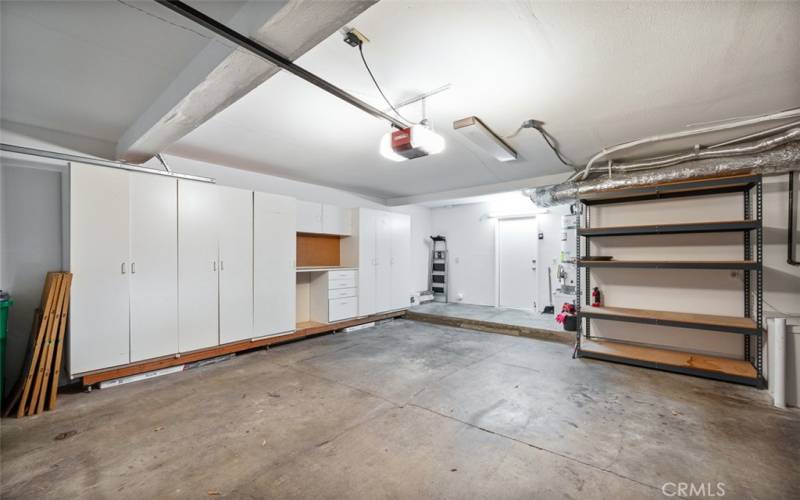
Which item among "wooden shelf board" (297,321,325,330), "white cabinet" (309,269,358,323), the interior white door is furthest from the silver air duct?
"wooden shelf board" (297,321,325,330)

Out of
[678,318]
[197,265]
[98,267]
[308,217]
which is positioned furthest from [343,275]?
[678,318]

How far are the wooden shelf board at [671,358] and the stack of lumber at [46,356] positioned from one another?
5.15m

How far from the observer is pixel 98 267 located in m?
2.88

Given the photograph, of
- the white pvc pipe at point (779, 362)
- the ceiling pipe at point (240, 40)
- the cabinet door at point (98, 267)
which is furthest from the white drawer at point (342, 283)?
the white pvc pipe at point (779, 362)

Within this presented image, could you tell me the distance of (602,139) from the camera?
10.8ft

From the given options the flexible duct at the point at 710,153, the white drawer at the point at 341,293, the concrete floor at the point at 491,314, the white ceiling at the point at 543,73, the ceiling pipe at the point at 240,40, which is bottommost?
the concrete floor at the point at 491,314

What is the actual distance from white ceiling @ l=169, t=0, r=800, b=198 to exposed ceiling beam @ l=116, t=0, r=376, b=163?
29 cm

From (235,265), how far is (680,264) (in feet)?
16.4

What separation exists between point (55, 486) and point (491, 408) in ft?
8.94

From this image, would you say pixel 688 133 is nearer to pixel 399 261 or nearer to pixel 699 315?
pixel 699 315

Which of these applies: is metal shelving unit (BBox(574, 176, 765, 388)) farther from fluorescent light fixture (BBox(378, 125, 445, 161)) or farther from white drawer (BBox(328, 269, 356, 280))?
white drawer (BBox(328, 269, 356, 280))

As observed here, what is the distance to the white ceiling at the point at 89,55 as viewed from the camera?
1.58 metres

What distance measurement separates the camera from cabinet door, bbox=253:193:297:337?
4.03 metres

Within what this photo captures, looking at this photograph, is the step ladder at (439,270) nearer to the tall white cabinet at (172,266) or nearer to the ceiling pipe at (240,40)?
the tall white cabinet at (172,266)
